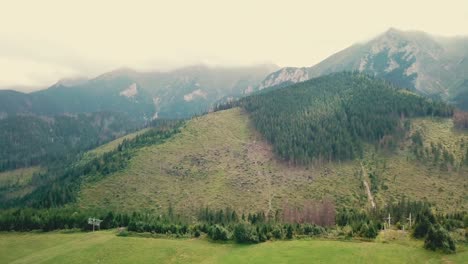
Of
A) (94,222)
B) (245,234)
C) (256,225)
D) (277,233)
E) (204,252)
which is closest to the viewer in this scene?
(204,252)

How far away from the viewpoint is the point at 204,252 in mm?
101562

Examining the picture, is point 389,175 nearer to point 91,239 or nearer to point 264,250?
Result: point 264,250

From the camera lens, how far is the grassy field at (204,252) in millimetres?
88656

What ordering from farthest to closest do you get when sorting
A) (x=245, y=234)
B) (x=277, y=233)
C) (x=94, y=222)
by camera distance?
1. (x=94, y=222)
2. (x=277, y=233)
3. (x=245, y=234)

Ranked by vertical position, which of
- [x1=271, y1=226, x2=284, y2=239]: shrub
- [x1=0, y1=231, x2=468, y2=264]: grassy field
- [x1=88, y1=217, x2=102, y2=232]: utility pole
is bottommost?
[x1=0, y1=231, x2=468, y2=264]: grassy field

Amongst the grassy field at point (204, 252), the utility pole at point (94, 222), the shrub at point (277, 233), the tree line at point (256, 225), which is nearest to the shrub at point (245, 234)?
the tree line at point (256, 225)

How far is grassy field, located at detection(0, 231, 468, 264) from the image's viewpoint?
Answer: 8866cm

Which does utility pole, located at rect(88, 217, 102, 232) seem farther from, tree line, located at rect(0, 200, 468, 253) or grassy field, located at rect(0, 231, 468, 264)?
grassy field, located at rect(0, 231, 468, 264)

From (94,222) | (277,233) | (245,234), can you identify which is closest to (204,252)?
(245,234)

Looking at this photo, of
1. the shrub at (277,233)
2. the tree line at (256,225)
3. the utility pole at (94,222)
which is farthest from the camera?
the utility pole at (94,222)

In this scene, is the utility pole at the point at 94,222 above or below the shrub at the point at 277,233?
above

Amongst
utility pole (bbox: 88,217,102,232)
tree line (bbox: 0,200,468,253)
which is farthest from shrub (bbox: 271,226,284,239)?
utility pole (bbox: 88,217,102,232)

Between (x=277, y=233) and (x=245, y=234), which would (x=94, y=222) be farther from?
(x=277, y=233)

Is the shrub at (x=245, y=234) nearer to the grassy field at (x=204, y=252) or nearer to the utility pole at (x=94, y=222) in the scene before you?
the grassy field at (x=204, y=252)
